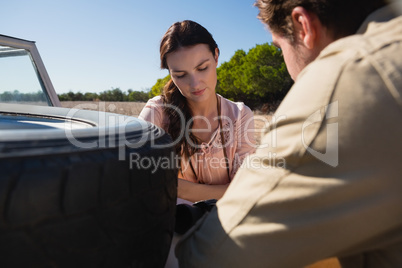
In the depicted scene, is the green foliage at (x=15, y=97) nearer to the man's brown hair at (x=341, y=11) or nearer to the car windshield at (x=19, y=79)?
the car windshield at (x=19, y=79)

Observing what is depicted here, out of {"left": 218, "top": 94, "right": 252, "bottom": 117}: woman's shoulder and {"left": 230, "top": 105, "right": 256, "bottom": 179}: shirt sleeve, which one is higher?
Answer: {"left": 218, "top": 94, "right": 252, "bottom": 117}: woman's shoulder

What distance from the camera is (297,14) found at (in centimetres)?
94

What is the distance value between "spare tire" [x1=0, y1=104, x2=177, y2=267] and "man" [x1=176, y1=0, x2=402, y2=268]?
17 cm

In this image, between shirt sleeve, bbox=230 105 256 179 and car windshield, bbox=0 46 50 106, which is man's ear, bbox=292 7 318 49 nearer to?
shirt sleeve, bbox=230 105 256 179

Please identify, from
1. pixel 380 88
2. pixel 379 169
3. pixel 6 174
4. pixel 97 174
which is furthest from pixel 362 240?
Result: pixel 6 174

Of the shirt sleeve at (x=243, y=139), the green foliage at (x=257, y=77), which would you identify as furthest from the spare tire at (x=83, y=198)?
the green foliage at (x=257, y=77)

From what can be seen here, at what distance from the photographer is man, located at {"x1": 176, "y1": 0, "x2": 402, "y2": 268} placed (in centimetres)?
67

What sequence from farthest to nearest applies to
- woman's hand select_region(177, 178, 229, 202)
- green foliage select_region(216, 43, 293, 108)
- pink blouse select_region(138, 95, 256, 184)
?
green foliage select_region(216, 43, 293, 108), pink blouse select_region(138, 95, 256, 184), woman's hand select_region(177, 178, 229, 202)

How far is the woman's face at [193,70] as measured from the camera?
2209mm

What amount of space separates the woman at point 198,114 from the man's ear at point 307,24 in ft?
4.28

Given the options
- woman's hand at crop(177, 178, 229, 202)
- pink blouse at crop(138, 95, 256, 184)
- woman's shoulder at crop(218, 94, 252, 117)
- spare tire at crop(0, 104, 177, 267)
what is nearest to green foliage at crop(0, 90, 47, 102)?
pink blouse at crop(138, 95, 256, 184)

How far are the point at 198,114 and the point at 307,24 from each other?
1.65 meters

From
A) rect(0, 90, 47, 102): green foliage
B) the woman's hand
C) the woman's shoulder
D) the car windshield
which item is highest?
the car windshield

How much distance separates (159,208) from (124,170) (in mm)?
164
